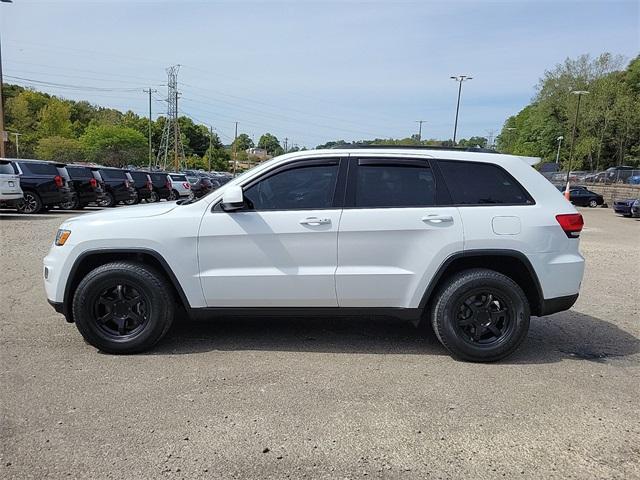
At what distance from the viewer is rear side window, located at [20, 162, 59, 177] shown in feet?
48.8

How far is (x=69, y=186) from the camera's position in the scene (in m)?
15.8

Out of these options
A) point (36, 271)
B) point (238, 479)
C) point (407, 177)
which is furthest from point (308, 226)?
point (36, 271)

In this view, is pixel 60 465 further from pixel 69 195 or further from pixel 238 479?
pixel 69 195

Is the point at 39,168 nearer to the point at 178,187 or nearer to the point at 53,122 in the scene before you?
the point at 178,187

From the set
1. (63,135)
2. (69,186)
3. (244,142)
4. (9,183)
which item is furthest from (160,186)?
(244,142)

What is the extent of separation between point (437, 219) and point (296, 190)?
1225mm

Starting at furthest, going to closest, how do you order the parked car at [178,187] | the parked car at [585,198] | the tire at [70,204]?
the parked car at [585,198] < the parked car at [178,187] < the tire at [70,204]

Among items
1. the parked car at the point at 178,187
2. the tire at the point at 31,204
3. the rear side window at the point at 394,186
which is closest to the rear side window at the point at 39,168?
the tire at the point at 31,204

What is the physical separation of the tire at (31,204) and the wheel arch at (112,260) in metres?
12.4

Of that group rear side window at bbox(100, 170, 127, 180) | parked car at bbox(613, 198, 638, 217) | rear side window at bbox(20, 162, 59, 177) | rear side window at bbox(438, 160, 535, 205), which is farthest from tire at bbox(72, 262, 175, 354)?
parked car at bbox(613, 198, 638, 217)

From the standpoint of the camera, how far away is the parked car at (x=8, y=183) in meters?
13.4

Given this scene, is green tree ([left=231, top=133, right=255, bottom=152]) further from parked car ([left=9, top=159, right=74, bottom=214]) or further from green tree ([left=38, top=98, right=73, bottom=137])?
parked car ([left=9, top=159, right=74, bottom=214])

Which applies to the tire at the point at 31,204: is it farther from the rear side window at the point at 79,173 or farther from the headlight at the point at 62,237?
the headlight at the point at 62,237

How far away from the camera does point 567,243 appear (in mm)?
4320
